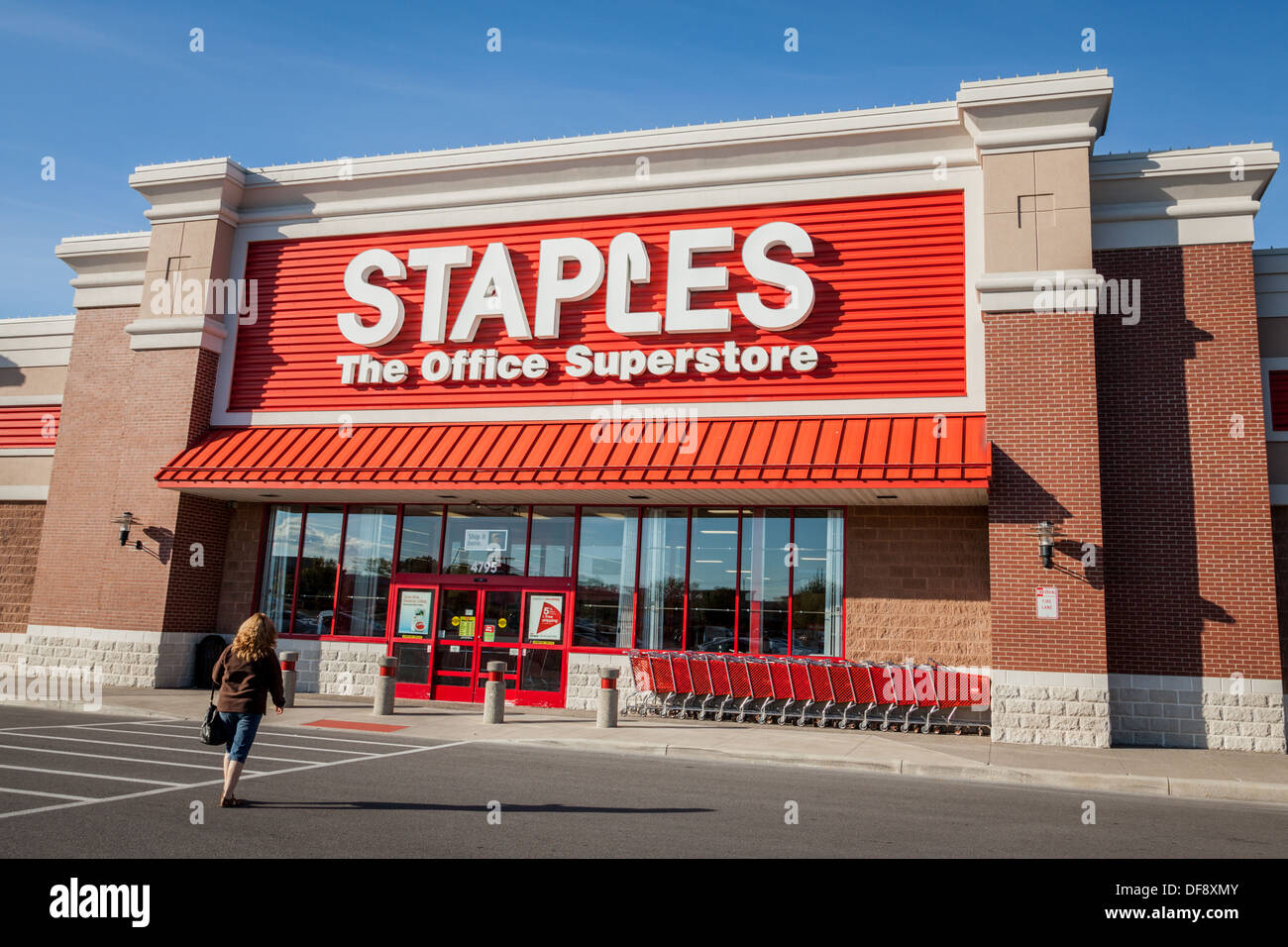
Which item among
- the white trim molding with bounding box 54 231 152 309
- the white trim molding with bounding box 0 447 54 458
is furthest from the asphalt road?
the white trim molding with bounding box 54 231 152 309

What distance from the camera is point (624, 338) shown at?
19.2m

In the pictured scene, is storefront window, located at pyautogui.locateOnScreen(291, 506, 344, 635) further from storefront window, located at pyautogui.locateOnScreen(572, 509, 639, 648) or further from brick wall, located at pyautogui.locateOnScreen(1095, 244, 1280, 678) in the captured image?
brick wall, located at pyautogui.locateOnScreen(1095, 244, 1280, 678)

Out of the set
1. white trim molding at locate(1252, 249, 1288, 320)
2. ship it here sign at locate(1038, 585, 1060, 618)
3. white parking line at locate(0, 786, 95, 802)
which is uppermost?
white trim molding at locate(1252, 249, 1288, 320)

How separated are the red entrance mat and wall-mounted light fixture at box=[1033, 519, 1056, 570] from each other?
418 inches

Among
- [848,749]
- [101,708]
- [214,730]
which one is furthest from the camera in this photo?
[101,708]

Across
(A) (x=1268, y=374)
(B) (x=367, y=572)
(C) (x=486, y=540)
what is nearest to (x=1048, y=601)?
(A) (x=1268, y=374)

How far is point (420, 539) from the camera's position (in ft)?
67.5

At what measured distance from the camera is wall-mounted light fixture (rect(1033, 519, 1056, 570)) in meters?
15.1

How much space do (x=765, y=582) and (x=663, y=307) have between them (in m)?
5.82

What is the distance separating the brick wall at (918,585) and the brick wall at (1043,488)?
109 centimetres

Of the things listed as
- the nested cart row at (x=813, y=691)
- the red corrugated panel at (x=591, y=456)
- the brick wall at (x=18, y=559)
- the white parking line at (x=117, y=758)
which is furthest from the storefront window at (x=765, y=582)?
the brick wall at (x=18, y=559)

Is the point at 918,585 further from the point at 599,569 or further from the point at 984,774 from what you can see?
the point at 599,569
